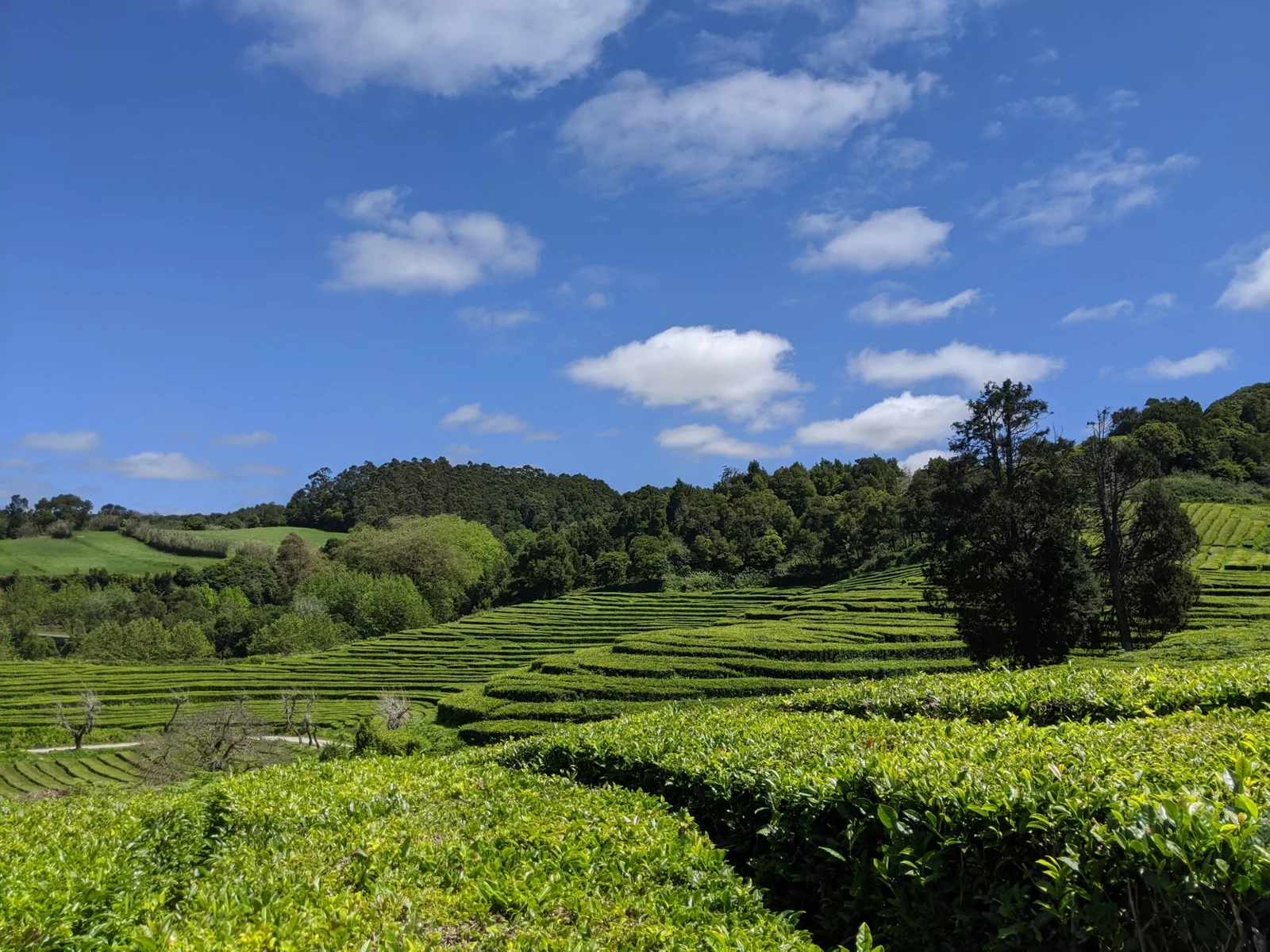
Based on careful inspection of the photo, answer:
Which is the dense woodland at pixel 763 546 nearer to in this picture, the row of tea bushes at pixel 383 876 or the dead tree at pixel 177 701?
the row of tea bushes at pixel 383 876

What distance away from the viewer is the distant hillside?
144500 millimetres

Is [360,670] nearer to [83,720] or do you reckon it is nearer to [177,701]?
[177,701]

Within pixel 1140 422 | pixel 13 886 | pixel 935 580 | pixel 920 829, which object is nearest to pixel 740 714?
pixel 920 829

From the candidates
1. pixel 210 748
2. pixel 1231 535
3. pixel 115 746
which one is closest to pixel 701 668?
pixel 210 748

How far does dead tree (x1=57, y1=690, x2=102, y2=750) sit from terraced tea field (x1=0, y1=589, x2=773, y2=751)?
1.55 meters

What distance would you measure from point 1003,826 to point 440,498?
15170 cm

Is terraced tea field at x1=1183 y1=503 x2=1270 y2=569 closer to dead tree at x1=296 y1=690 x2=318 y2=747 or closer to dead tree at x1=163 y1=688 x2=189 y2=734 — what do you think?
A: dead tree at x1=296 y1=690 x2=318 y2=747

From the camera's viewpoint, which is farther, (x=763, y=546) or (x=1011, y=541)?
(x=763, y=546)

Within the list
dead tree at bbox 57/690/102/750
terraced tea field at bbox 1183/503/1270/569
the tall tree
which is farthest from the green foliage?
the tall tree

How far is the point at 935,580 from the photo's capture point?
2470 cm

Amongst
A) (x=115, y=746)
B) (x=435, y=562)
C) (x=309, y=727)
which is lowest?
(x=115, y=746)

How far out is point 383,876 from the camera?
4.05 m

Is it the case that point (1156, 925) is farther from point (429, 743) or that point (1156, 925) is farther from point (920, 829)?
point (429, 743)

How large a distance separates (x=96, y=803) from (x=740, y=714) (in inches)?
279
